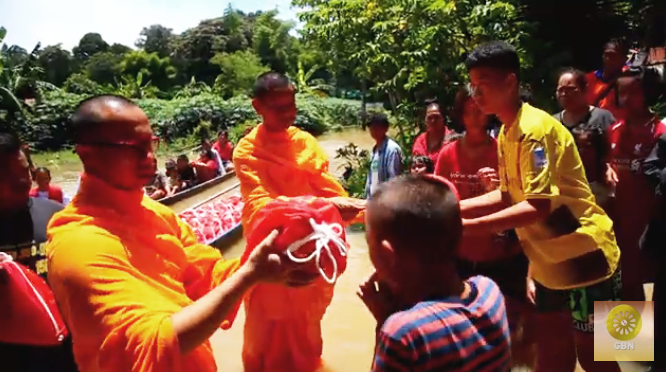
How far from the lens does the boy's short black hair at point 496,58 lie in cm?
275

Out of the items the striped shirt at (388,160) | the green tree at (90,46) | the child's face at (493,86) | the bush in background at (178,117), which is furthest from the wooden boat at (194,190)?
the green tree at (90,46)

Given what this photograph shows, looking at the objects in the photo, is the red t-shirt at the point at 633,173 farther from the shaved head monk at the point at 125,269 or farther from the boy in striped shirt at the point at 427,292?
the shaved head monk at the point at 125,269

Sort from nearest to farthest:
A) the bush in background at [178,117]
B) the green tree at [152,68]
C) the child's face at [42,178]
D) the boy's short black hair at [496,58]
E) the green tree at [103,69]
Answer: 1. the boy's short black hair at [496,58]
2. the child's face at [42,178]
3. the bush in background at [178,117]
4. the green tree at [152,68]
5. the green tree at [103,69]

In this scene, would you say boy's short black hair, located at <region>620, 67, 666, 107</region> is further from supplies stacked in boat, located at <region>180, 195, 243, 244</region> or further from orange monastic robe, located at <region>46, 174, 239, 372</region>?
supplies stacked in boat, located at <region>180, 195, 243, 244</region>

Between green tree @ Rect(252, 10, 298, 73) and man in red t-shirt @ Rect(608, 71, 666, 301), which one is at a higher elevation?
green tree @ Rect(252, 10, 298, 73)

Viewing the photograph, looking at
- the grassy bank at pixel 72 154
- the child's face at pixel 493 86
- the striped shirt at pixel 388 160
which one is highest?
the child's face at pixel 493 86

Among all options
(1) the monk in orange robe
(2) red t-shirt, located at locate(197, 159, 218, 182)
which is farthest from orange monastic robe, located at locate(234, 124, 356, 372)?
(2) red t-shirt, located at locate(197, 159, 218, 182)

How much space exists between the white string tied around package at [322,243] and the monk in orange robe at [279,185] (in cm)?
192

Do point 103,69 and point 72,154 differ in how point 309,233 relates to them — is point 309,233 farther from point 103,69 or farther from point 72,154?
point 103,69

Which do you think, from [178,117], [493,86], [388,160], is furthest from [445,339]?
[178,117]

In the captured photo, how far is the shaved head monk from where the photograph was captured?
170 centimetres

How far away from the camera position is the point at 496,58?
2.75 m

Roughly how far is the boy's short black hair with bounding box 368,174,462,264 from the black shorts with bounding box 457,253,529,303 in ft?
6.62

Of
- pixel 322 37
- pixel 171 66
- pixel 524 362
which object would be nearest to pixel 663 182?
pixel 524 362
